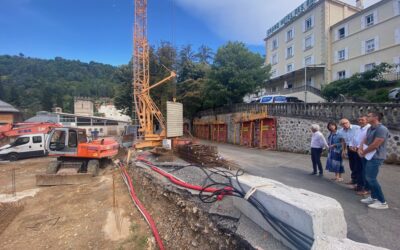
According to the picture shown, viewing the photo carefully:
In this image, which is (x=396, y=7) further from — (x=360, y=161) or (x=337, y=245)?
(x=337, y=245)

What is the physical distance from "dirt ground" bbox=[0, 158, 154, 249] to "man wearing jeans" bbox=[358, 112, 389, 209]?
4.08 metres

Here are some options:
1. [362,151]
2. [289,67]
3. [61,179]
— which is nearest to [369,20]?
[289,67]

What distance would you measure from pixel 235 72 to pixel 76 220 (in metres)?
15.4

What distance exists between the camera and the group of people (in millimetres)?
3670

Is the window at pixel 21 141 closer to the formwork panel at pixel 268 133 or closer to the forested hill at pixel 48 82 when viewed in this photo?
the formwork panel at pixel 268 133

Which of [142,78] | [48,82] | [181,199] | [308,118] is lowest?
[181,199]

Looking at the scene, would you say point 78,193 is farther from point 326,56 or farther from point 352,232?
point 326,56

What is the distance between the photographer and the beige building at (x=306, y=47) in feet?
73.7

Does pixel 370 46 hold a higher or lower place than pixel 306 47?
lower

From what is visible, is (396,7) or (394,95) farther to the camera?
(396,7)

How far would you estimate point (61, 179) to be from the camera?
845 cm

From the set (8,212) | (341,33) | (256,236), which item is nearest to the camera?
(256,236)

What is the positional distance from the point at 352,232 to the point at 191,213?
253 centimetres

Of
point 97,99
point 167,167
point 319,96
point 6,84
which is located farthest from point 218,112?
point 6,84
